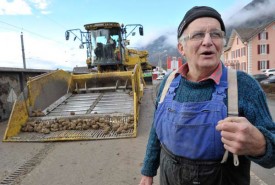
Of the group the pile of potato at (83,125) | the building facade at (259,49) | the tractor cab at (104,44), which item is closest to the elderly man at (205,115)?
the pile of potato at (83,125)

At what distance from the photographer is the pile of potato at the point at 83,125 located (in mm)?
7409

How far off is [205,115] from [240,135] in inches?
13.5

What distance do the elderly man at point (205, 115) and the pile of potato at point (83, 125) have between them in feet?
17.6

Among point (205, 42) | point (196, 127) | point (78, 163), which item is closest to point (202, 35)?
point (205, 42)

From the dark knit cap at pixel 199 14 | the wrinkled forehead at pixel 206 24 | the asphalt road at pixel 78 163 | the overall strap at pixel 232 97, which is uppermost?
the dark knit cap at pixel 199 14

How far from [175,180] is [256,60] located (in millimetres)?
57147

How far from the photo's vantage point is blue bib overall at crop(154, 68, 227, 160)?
1.73 meters

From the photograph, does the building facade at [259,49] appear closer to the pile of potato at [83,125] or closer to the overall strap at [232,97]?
the pile of potato at [83,125]

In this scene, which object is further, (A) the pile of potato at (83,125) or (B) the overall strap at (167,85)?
(A) the pile of potato at (83,125)

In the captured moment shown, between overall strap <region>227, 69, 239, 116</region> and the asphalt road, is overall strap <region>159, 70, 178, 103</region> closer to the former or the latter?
overall strap <region>227, 69, 239, 116</region>

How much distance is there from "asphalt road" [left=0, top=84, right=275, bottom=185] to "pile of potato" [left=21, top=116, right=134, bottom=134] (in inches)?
22.9

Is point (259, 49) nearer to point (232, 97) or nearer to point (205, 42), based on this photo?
point (205, 42)

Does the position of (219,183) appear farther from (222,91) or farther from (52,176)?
(52,176)

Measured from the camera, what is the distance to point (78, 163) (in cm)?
535
